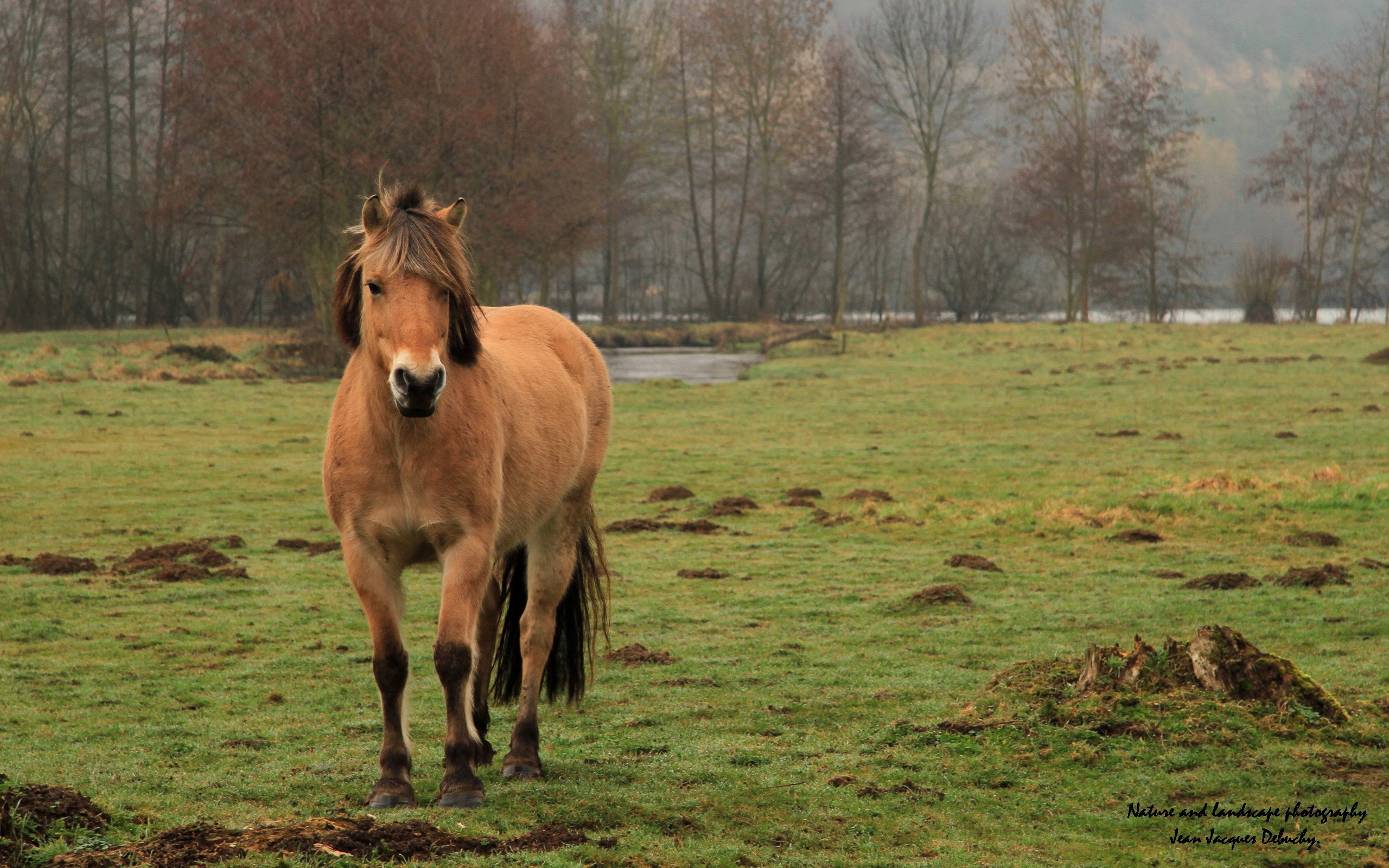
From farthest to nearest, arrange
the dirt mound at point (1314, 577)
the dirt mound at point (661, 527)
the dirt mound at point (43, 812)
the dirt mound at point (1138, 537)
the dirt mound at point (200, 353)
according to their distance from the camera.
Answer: the dirt mound at point (200, 353), the dirt mound at point (661, 527), the dirt mound at point (1138, 537), the dirt mound at point (1314, 577), the dirt mound at point (43, 812)

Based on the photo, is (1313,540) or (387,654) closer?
(387,654)

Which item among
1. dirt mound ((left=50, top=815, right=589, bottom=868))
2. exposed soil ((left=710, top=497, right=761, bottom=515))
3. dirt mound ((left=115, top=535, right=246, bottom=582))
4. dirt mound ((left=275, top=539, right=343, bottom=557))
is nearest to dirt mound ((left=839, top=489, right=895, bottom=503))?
exposed soil ((left=710, top=497, right=761, bottom=515))

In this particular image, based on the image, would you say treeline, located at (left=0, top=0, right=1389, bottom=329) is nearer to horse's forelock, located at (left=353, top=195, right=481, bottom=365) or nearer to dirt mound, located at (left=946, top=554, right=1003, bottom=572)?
dirt mound, located at (left=946, top=554, right=1003, bottom=572)

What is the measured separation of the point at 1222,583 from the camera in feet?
30.5

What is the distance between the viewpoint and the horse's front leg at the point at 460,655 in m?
4.50

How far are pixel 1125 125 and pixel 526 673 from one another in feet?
180

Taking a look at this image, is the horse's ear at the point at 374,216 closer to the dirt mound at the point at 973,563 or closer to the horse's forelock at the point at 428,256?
the horse's forelock at the point at 428,256

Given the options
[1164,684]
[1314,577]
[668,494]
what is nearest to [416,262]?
[1164,684]

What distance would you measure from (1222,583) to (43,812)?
8482mm

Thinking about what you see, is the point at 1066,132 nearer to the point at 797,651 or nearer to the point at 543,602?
the point at 797,651

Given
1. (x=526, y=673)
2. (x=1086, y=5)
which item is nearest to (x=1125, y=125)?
(x=1086, y=5)

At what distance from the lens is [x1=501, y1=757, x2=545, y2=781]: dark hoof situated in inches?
200

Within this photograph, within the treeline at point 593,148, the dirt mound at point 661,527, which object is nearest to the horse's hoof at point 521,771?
the dirt mound at point 661,527

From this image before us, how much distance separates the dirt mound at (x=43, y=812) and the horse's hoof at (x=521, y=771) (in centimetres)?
166
